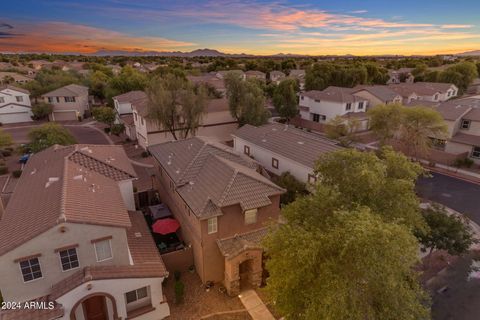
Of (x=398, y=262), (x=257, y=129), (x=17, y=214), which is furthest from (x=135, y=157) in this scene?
(x=398, y=262)

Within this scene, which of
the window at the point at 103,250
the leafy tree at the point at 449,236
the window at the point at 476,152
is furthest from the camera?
the window at the point at 476,152

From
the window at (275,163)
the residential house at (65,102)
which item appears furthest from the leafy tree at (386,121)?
the residential house at (65,102)

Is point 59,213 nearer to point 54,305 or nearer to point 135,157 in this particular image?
point 54,305

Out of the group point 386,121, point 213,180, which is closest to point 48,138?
point 213,180

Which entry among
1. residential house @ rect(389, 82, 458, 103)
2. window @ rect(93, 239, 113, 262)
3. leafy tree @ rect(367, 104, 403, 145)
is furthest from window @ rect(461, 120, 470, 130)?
window @ rect(93, 239, 113, 262)

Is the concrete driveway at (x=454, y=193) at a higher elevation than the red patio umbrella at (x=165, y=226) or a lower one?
lower

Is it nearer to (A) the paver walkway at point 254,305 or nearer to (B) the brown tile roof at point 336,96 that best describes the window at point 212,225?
(A) the paver walkway at point 254,305
